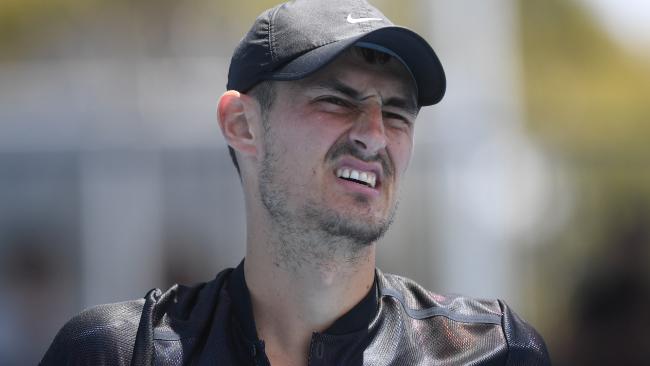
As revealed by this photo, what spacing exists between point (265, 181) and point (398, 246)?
183 inches

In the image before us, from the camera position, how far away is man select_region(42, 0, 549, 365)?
2.17 meters

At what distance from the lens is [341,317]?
88.9 inches

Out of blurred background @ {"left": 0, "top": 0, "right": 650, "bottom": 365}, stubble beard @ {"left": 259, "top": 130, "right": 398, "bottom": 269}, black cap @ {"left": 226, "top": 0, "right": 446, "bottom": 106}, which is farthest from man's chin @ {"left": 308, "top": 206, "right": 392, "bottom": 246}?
blurred background @ {"left": 0, "top": 0, "right": 650, "bottom": 365}

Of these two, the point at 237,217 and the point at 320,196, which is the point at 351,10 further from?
the point at 237,217

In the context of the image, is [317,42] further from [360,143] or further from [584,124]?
[584,124]

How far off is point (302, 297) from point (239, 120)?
0.51 metres

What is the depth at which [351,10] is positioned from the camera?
2295 mm

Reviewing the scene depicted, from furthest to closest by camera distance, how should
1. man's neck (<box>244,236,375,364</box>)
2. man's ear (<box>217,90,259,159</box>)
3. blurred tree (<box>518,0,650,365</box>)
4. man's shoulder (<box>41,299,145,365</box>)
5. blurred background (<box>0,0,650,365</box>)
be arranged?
blurred tree (<box>518,0,650,365</box>)
blurred background (<box>0,0,650,365</box>)
man's ear (<box>217,90,259,159</box>)
man's neck (<box>244,236,375,364</box>)
man's shoulder (<box>41,299,145,365</box>)

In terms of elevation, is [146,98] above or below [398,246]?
above

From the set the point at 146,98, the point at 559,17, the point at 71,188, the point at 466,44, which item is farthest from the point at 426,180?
the point at 71,188

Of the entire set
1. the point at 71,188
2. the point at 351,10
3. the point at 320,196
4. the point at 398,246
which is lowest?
the point at 398,246

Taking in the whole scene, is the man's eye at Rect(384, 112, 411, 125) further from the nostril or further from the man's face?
the nostril

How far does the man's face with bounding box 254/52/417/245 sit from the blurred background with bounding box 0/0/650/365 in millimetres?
4414

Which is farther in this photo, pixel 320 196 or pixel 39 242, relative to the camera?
pixel 39 242
